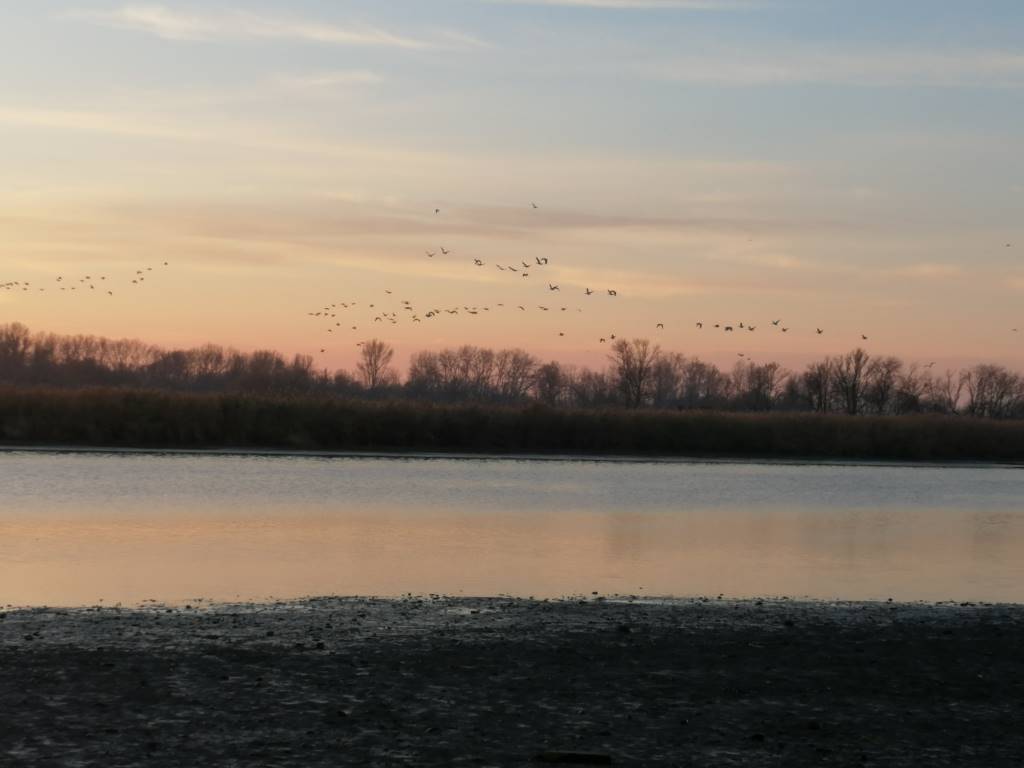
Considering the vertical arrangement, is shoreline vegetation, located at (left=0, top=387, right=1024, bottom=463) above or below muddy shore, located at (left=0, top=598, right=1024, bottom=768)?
above

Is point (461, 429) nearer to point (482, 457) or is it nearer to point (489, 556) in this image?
point (482, 457)

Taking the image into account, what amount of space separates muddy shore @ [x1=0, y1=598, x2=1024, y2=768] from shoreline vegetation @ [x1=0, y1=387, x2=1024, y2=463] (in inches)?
1713

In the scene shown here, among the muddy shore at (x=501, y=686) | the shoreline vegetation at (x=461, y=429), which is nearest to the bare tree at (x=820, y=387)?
the shoreline vegetation at (x=461, y=429)

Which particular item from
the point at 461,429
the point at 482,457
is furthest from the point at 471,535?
the point at 461,429

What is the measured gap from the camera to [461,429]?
62.2 m

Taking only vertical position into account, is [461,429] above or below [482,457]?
above

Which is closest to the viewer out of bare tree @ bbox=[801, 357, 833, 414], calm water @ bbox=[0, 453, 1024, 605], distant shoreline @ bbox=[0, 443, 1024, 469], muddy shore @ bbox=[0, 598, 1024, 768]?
muddy shore @ bbox=[0, 598, 1024, 768]

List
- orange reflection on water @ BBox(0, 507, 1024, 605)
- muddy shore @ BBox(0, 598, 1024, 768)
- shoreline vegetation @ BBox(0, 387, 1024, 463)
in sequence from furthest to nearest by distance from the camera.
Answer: shoreline vegetation @ BBox(0, 387, 1024, 463)
orange reflection on water @ BBox(0, 507, 1024, 605)
muddy shore @ BBox(0, 598, 1024, 768)

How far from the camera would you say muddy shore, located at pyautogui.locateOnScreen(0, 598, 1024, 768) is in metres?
9.30

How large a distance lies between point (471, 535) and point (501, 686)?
13652 millimetres

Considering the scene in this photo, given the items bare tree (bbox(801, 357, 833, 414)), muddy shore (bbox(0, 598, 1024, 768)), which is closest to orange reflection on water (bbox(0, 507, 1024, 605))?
muddy shore (bbox(0, 598, 1024, 768))

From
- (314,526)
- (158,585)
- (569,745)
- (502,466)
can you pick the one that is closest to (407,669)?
(569,745)

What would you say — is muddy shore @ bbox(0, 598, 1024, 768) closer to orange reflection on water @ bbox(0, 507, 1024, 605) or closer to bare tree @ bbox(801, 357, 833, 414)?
orange reflection on water @ bbox(0, 507, 1024, 605)

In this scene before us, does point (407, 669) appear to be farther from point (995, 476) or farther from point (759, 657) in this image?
point (995, 476)
